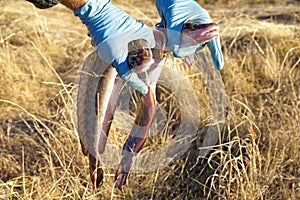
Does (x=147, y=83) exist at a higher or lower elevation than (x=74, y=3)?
lower

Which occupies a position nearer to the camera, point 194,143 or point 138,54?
point 138,54

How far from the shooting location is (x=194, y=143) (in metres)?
1.89

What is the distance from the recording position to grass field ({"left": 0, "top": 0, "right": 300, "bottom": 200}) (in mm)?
1513

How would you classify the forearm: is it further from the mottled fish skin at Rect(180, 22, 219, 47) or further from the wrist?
the mottled fish skin at Rect(180, 22, 219, 47)

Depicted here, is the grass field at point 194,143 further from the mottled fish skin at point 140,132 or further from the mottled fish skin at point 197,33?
the mottled fish skin at point 197,33

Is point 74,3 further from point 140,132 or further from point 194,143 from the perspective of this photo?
point 194,143

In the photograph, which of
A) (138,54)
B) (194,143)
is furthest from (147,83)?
(194,143)

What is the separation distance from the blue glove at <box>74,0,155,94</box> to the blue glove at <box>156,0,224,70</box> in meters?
0.03

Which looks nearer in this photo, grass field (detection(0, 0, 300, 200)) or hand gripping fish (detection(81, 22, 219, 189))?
hand gripping fish (detection(81, 22, 219, 189))

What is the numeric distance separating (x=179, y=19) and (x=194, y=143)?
3.93ft

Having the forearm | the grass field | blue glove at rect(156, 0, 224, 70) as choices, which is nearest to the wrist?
the forearm

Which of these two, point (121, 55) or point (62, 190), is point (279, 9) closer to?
point (62, 190)

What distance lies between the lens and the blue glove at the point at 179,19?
71 cm

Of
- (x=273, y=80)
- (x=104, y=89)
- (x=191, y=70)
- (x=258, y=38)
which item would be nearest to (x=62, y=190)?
(x=104, y=89)
